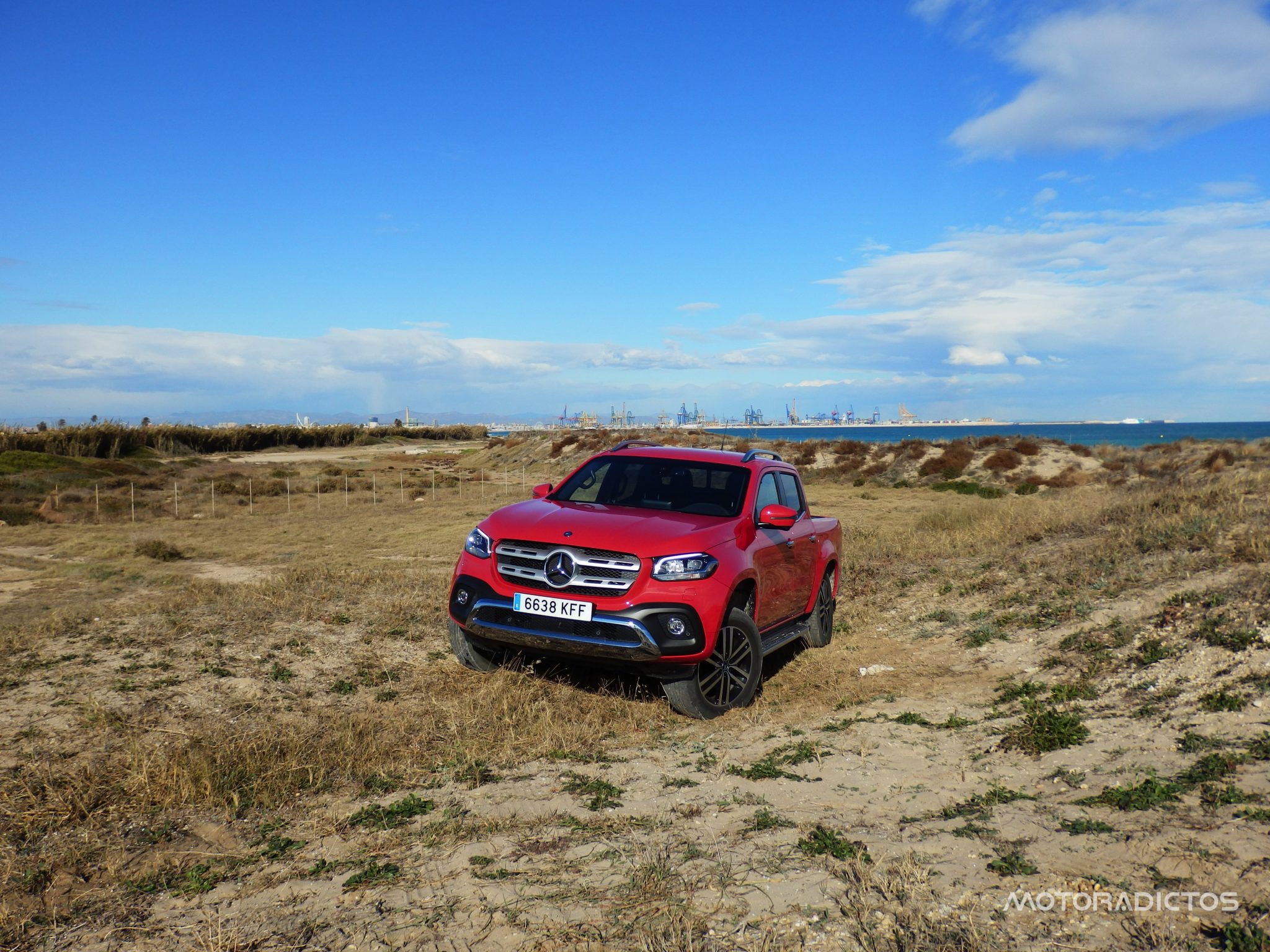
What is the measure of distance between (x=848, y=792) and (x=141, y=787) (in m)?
3.91

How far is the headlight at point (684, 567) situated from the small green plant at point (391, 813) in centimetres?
233

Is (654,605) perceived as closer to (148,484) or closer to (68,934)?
(68,934)

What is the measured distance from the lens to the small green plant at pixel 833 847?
390 cm

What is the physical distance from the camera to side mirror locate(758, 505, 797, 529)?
24.8ft

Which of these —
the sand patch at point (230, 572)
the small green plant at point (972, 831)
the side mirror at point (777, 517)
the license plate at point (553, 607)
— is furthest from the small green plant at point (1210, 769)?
the sand patch at point (230, 572)

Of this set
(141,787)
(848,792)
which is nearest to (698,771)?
(848,792)

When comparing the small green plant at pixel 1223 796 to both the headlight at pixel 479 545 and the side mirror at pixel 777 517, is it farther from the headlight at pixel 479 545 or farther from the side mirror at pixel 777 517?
the headlight at pixel 479 545

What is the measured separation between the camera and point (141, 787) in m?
4.93

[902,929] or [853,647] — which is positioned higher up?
[902,929]

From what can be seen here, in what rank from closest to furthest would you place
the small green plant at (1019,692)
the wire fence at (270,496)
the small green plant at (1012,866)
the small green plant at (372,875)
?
the small green plant at (1012,866), the small green plant at (372,875), the small green plant at (1019,692), the wire fence at (270,496)

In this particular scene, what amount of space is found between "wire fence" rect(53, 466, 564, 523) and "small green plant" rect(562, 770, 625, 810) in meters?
27.8

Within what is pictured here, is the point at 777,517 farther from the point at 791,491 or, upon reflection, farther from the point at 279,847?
the point at 279,847

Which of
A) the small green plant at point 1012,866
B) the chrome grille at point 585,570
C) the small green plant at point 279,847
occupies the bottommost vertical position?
the small green plant at point 279,847

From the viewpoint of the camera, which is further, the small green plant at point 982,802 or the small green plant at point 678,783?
the small green plant at point 678,783
